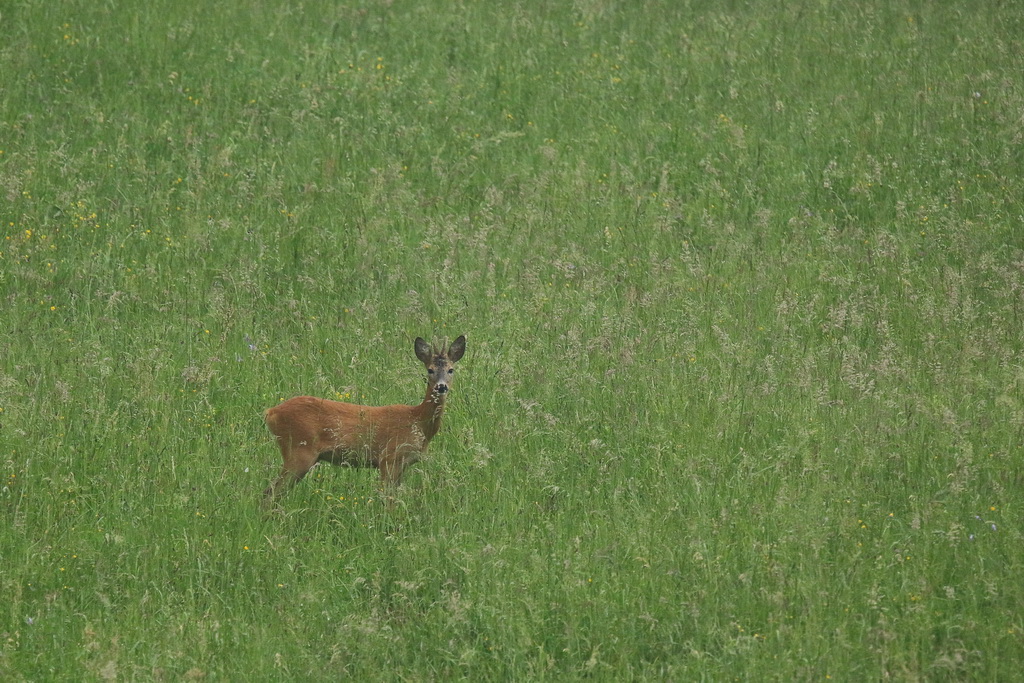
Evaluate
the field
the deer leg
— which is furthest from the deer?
the field

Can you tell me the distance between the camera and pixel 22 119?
11.9m

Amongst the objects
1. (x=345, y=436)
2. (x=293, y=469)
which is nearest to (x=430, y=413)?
(x=345, y=436)

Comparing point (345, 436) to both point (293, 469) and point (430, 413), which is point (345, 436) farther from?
point (430, 413)

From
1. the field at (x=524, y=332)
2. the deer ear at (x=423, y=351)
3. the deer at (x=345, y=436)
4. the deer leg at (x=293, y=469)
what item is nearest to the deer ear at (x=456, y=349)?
the deer ear at (x=423, y=351)

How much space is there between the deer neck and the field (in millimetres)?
190

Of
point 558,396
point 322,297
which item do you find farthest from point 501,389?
point 322,297

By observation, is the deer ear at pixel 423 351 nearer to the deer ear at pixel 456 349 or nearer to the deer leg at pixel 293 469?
the deer ear at pixel 456 349

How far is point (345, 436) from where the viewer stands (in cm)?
700

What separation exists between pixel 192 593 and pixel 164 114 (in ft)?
25.1

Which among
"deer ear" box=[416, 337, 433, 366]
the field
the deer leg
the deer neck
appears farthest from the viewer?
"deer ear" box=[416, 337, 433, 366]

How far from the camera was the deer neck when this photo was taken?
23.8 feet

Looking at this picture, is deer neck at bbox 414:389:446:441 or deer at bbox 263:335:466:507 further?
deer neck at bbox 414:389:446:441

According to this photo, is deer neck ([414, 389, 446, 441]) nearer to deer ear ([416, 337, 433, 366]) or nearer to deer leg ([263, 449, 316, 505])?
deer ear ([416, 337, 433, 366])

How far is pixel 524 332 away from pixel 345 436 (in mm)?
2063
